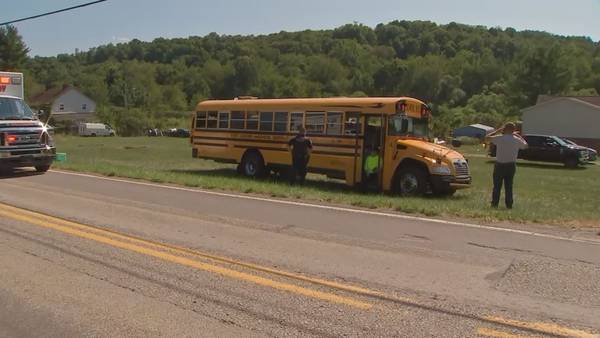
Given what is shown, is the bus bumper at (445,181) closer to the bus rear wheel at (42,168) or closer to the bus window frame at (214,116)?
the bus window frame at (214,116)

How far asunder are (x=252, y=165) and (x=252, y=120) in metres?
1.45

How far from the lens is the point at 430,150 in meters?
15.6

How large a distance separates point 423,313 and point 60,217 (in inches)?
265

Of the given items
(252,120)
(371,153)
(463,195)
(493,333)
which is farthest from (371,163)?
(493,333)

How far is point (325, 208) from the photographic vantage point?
38.9ft

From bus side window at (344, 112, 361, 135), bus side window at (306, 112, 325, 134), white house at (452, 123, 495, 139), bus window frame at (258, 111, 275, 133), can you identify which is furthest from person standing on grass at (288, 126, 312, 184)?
white house at (452, 123, 495, 139)

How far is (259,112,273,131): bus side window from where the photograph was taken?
18906 millimetres

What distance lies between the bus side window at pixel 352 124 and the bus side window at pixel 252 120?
3.68 metres

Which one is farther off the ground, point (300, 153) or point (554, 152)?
point (300, 153)

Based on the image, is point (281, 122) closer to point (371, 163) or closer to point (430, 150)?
point (371, 163)

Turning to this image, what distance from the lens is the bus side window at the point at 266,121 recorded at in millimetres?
18906

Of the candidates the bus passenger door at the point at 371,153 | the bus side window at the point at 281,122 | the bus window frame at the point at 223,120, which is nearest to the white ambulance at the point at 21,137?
the bus window frame at the point at 223,120

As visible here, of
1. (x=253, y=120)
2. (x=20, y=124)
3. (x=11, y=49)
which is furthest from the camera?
(x=11, y=49)

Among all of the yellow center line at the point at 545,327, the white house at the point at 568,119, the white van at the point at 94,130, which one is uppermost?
the white house at the point at 568,119
